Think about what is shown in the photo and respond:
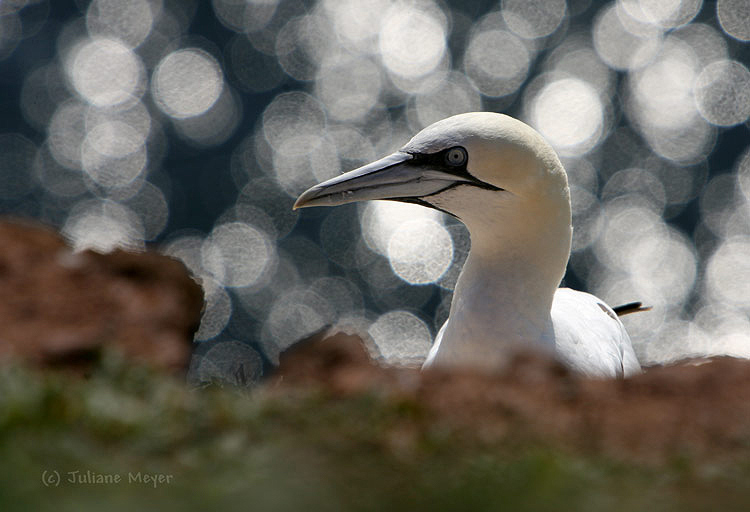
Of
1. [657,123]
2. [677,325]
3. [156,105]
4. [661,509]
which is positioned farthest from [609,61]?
[661,509]

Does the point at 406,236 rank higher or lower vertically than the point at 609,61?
lower

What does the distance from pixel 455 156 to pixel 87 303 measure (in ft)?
6.91

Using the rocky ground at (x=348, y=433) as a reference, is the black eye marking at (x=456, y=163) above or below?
above

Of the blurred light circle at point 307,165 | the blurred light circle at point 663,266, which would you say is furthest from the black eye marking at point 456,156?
the blurred light circle at point 307,165

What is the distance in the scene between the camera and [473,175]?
214 inches

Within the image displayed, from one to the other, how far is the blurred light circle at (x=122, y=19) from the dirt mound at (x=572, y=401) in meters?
22.2

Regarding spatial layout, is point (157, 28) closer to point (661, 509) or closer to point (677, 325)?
point (677, 325)

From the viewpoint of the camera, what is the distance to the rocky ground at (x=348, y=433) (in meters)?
2.77

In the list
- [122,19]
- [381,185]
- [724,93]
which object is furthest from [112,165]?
[381,185]

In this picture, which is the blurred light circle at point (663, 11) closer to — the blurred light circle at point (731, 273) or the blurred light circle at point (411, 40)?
the blurred light circle at point (411, 40)

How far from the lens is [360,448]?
125 inches

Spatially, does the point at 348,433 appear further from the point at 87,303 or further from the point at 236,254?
the point at 236,254

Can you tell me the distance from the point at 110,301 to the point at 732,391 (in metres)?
2.83

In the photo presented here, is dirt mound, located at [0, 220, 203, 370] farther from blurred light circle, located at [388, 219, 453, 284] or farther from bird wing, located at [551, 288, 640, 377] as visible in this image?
blurred light circle, located at [388, 219, 453, 284]
